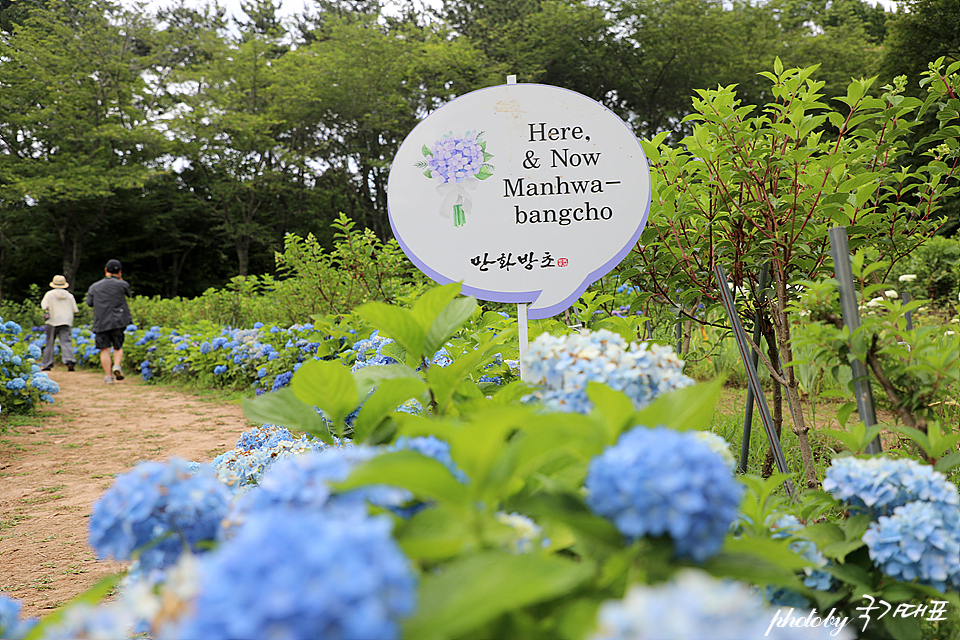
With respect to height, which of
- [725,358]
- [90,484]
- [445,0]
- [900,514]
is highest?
[445,0]

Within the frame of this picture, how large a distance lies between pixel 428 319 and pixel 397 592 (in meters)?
0.71

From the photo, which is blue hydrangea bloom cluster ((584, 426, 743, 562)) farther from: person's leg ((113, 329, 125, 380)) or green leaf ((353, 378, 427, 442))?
person's leg ((113, 329, 125, 380))

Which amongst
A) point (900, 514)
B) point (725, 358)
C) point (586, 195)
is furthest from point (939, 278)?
point (900, 514)

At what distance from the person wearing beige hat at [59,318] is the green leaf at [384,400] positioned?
9.27 meters

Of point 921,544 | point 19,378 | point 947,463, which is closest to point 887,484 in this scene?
point 921,544

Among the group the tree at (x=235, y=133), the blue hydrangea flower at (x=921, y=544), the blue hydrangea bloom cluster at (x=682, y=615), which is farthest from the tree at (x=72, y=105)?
the blue hydrangea bloom cluster at (x=682, y=615)

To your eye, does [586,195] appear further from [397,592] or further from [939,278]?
[939,278]

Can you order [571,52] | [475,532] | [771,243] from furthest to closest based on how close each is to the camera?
[571,52]
[771,243]
[475,532]

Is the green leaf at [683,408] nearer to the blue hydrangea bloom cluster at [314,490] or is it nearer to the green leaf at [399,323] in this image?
the blue hydrangea bloom cluster at [314,490]

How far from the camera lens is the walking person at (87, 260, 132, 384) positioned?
311 inches

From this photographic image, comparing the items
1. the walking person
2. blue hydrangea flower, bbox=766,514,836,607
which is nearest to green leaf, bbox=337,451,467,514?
blue hydrangea flower, bbox=766,514,836,607

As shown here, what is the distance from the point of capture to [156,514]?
788 millimetres

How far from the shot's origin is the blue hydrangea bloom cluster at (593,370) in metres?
0.97

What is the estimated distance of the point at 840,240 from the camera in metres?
1.45
